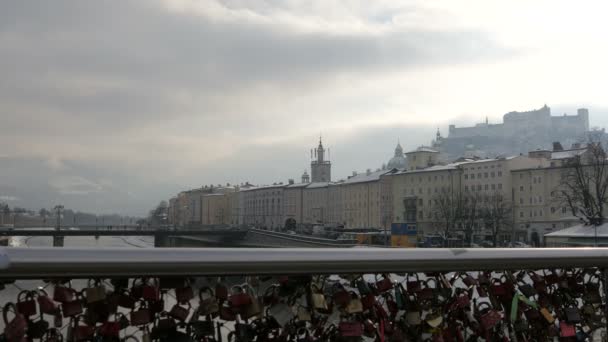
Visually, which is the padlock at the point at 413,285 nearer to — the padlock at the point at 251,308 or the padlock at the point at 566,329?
the padlock at the point at 251,308

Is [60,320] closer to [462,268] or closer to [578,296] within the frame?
[462,268]

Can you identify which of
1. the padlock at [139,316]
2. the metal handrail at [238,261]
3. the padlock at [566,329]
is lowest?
the padlock at [566,329]

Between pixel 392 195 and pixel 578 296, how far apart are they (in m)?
114


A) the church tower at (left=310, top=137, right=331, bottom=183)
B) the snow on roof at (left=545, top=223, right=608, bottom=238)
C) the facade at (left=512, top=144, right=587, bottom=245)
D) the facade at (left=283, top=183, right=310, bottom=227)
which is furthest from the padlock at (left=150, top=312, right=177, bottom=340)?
the church tower at (left=310, top=137, right=331, bottom=183)

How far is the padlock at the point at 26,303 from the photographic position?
2299 mm

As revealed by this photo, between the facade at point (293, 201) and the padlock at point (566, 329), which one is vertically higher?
the facade at point (293, 201)

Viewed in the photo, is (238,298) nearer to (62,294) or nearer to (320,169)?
(62,294)

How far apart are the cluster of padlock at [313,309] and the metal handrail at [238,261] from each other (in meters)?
0.19

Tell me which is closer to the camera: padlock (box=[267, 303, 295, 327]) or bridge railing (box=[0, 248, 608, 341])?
bridge railing (box=[0, 248, 608, 341])

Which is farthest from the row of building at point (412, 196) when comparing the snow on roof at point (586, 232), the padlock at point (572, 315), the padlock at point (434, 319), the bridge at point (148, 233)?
the padlock at point (434, 319)

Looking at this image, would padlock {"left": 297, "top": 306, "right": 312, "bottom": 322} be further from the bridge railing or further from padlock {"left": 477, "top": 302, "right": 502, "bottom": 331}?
padlock {"left": 477, "top": 302, "right": 502, "bottom": 331}

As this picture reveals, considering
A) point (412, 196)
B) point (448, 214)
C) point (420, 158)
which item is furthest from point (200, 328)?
point (420, 158)

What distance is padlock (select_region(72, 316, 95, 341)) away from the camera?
2.40 meters

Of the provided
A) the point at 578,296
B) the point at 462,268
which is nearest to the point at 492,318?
the point at 462,268
